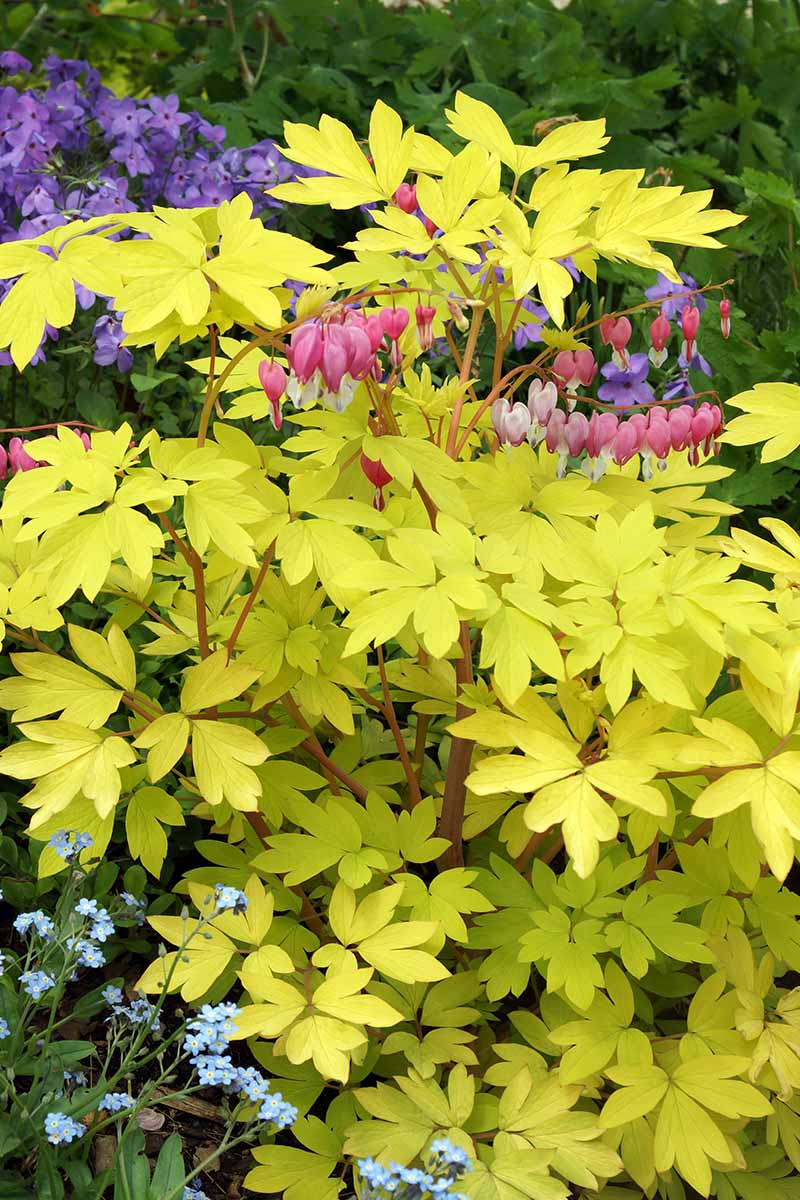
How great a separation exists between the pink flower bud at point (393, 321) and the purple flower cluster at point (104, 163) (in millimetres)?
1223

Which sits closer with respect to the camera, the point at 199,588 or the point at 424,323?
the point at 424,323

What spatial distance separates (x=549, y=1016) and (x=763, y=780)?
55 cm

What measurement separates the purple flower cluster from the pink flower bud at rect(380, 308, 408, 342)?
1223mm

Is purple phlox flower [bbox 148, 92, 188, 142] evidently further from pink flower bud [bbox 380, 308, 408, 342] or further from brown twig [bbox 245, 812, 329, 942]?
brown twig [bbox 245, 812, 329, 942]

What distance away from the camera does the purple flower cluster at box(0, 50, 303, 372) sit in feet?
9.00

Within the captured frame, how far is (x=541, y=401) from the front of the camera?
1.67m

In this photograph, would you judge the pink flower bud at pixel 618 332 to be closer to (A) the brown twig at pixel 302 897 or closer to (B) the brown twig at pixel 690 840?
(B) the brown twig at pixel 690 840

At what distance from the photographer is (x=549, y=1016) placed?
1.78 meters

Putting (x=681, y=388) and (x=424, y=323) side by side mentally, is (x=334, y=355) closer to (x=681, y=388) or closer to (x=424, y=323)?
(x=424, y=323)

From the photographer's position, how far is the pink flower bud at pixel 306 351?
1393mm

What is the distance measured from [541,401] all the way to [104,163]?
1887mm

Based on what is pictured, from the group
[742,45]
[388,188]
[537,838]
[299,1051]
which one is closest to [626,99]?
[742,45]

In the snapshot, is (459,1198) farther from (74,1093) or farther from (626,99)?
(626,99)

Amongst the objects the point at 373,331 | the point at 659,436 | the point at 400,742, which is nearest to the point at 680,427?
the point at 659,436
